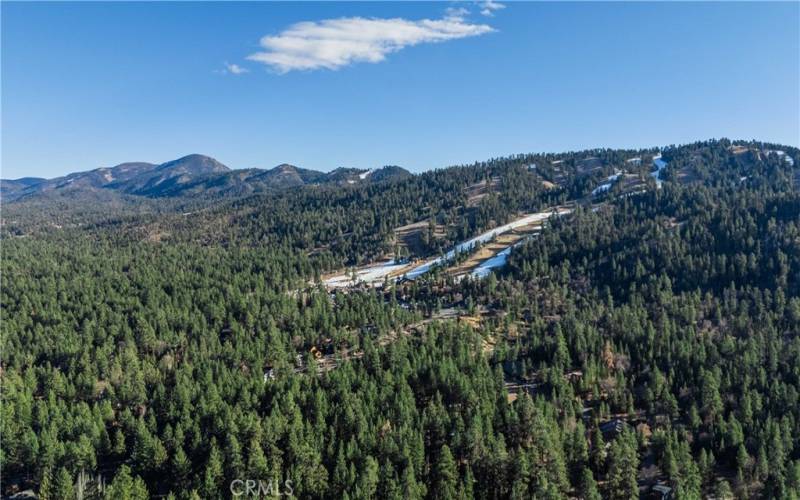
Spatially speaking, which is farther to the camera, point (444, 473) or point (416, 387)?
point (416, 387)

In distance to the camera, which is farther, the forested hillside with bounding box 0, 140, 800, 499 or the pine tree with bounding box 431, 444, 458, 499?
the forested hillside with bounding box 0, 140, 800, 499

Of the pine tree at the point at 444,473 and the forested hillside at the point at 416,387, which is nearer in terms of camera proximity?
the pine tree at the point at 444,473

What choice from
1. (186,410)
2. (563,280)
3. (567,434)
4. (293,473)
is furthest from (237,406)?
(563,280)

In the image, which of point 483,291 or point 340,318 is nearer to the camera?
point 340,318

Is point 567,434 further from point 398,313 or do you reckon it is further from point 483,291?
point 483,291

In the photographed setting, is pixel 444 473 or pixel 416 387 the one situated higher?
pixel 416 387

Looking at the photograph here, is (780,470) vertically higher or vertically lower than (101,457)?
lower

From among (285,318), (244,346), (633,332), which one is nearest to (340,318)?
(285,318)

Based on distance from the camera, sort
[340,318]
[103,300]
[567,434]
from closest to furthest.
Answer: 1. [567,434]
2. [340,318]
3. [103,300]

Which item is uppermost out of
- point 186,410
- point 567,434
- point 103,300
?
point 103,300

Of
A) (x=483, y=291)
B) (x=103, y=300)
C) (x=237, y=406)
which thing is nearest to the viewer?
(x=237, y=406)
